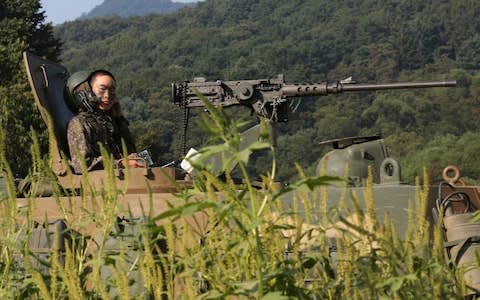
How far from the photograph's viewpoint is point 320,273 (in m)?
3.70

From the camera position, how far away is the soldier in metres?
7.92

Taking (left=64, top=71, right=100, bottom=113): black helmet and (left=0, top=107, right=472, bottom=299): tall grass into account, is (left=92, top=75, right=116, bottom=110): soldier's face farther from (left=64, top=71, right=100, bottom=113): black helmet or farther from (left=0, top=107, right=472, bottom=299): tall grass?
(left=0, top=107, right=472, bottom=299): tall grass

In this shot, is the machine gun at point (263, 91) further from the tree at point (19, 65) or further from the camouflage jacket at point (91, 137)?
the tree at point (19, 65)

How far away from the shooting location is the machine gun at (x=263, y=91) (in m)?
10.7

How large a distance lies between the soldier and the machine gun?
65.8 inches

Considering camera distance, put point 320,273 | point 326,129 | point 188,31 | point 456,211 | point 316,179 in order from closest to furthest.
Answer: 1. point 316,179
2. point 320,273
3. point 456,211
4. point 326,129
5. point 188,31

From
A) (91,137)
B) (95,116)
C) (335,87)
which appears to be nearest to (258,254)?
(91,137)

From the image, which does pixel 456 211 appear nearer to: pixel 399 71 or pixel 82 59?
pixel 399 71

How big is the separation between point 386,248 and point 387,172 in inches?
156

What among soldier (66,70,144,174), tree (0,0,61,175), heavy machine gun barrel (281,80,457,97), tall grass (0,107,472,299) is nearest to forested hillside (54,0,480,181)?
tree (0,0,61,175)

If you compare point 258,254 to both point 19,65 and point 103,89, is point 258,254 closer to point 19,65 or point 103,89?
point 103,89

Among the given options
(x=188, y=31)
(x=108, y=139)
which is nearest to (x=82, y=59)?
(x=188, y=31)

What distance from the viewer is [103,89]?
8508 mm

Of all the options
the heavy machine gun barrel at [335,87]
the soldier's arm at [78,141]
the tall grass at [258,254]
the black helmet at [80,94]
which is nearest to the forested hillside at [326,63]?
the heavy machine gun barrel at [335,87]
